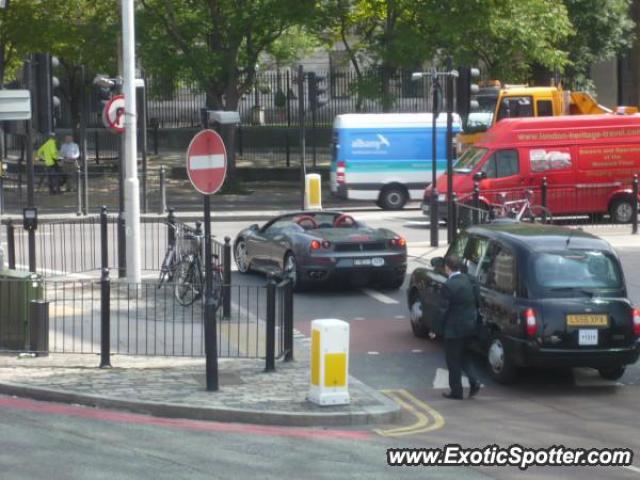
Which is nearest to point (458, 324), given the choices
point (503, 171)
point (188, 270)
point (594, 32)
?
point (188, 270)

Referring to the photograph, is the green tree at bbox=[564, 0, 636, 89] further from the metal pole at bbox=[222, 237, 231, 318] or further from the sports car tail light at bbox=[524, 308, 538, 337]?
the sports car tail light at bbox=[524, 308, 538, 337]

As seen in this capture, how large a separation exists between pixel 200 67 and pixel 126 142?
1642 centimetres

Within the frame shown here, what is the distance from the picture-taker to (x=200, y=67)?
35750 mm

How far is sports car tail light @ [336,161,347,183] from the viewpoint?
34.3 m

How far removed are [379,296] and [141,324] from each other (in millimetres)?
4669

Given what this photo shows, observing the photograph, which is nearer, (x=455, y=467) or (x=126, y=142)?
(x=455, y=467)

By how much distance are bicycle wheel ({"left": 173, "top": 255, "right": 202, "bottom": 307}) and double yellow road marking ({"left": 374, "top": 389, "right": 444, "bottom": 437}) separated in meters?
4.82

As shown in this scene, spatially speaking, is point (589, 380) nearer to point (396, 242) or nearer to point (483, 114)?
point (396, 242)

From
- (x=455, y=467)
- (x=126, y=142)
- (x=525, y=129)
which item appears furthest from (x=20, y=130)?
(x=525, y=129)

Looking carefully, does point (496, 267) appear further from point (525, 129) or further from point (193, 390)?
point (525, 129)

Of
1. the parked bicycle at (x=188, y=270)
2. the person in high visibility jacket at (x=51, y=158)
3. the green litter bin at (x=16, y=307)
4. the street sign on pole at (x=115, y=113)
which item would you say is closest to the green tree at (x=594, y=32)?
the person in high visibility jacket at (x=51, y=158)

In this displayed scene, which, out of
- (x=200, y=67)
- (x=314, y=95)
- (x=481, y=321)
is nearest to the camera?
(x=481, y=321)

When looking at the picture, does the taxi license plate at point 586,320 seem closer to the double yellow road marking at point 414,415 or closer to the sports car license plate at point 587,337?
the sports car license plate at point 587,337

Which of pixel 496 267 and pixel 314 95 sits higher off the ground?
pixel 314 95
